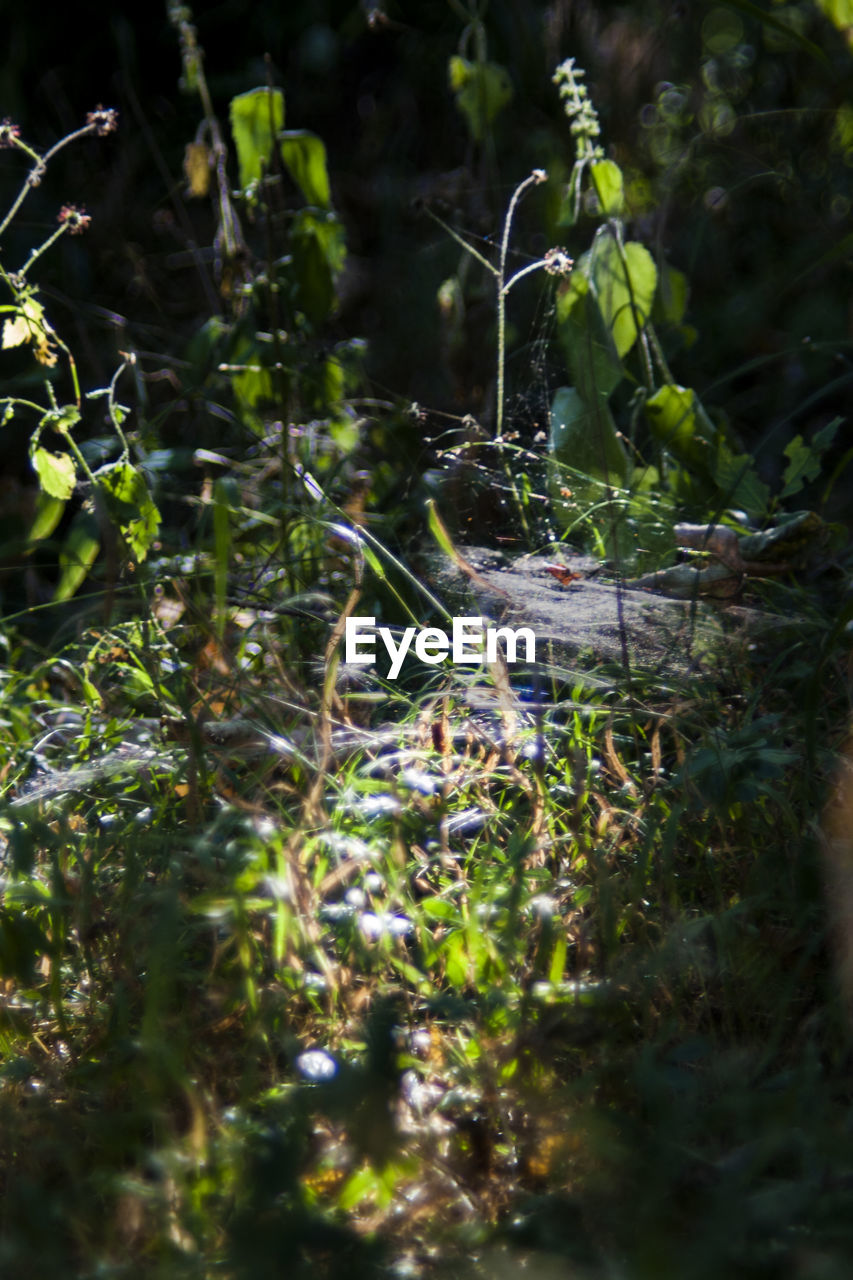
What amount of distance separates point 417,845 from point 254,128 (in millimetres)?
1367

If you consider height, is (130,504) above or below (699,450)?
below

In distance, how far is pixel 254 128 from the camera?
2.00m

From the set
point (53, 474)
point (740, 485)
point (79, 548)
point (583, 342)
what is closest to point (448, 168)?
point (583, 342)

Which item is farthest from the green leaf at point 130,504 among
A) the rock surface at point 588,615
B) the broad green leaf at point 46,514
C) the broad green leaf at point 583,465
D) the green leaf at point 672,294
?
the green leaf at point 672,294

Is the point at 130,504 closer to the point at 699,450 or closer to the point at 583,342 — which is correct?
the point at 583,342

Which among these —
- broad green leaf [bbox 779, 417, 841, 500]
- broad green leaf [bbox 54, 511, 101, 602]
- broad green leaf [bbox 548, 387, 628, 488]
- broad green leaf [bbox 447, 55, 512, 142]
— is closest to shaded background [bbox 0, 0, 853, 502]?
broad green leaf [bbox 447, 55, 512, 142]

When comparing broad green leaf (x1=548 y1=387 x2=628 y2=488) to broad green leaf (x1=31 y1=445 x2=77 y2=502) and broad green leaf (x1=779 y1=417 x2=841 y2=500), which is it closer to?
broad green leaf (x1=779 y1=417 x2=841 y2=500)

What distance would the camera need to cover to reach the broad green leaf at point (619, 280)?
1.91 metres

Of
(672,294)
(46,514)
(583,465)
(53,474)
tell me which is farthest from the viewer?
(672,294)

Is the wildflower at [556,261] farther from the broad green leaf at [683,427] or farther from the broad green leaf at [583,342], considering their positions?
the broad green leaf at [683,427]

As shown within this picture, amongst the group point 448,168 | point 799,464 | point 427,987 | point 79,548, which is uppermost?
point 448,168

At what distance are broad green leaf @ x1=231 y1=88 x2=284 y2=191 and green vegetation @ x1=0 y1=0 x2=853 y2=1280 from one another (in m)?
0.01

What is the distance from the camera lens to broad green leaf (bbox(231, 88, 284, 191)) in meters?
1.98

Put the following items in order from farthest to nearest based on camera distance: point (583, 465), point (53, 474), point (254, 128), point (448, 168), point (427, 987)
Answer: point (448, 168) < point (254, 128) < point (583, 465) < point (53, 474) < point (427, 987)
